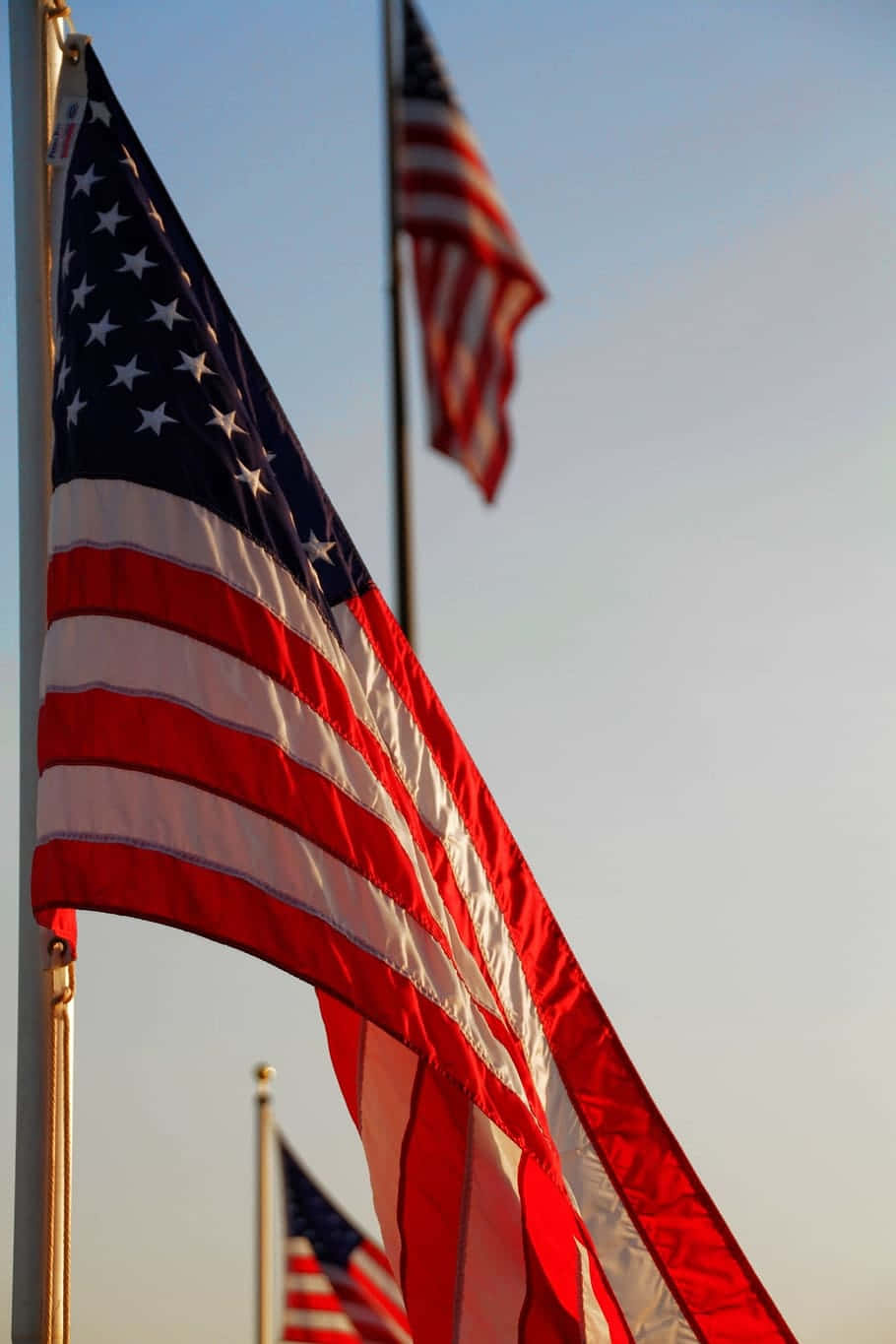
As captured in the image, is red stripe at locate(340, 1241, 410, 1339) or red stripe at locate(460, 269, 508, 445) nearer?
red stripe at locate(460, 269, 508, 445)

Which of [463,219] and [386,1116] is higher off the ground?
[463,219]

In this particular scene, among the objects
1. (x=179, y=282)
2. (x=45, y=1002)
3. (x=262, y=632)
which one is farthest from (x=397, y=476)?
(x=45, y=1002)

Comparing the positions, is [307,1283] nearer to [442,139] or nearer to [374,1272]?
[374,1272]

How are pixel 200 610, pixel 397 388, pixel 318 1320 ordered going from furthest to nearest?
pixel 318 1320 → pixel 397 388 → pixel 200 610

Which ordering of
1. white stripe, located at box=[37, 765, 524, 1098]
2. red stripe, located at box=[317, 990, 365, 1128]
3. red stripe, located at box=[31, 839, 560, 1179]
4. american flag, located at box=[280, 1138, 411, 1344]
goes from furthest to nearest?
american flag, located at box=[280, 1138, 411, 1344] < red stripe, located at box=[317, 990, 365, 1128] < white stripe, located at box=[37, 765, 524, 1098] < red stripe, located at box=[31, 839, 560, 1179]

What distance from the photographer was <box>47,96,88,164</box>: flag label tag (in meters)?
8.96

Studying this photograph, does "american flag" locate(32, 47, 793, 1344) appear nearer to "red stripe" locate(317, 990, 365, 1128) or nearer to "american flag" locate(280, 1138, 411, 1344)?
"red stripe" locate(317, 990, 365, 1128)

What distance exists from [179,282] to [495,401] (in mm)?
2498

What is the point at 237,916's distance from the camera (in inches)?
299

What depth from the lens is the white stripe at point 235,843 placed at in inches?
300

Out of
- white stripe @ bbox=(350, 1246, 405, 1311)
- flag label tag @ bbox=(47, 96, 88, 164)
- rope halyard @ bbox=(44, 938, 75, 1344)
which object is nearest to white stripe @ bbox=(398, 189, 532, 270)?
flag label tag @ bbox=(47, 96, 88, 164)

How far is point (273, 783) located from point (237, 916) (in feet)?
2.06

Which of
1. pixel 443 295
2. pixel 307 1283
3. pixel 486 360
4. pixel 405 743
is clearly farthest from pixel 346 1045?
pixel 307 1283

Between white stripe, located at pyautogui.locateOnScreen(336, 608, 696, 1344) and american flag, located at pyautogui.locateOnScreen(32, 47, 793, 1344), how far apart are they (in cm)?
2
